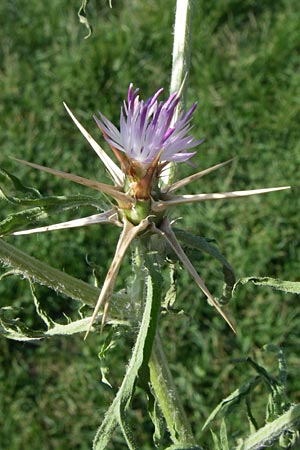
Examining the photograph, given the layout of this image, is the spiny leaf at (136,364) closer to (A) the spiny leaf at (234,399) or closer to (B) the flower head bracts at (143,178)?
(B) the flower head bracts at (143,178)

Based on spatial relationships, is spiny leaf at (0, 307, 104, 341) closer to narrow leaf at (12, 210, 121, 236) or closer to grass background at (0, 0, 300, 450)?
narrow leaf at (12, 210, 121, 236)

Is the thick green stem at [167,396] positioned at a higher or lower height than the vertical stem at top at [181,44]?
lower

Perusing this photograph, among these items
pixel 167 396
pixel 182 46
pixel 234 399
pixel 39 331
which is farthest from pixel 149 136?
pixel 234 399

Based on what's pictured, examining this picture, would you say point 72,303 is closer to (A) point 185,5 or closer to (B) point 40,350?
(B) point 40,350

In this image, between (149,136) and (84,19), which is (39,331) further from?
(84,19)

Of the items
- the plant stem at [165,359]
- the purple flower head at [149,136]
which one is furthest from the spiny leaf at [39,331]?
the purple flower head at [149,136]

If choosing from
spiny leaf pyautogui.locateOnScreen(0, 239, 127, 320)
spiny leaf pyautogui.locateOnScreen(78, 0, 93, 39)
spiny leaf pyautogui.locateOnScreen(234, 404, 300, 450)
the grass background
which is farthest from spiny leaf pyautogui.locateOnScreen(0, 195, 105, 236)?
the grass background

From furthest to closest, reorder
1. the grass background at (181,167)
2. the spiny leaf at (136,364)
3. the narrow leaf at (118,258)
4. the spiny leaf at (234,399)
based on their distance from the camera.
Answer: the grass background at (181,167)
the spiny leaf at (234,399)
the spiny leaf at (136,364)
the narrow leaf at (118,258)
